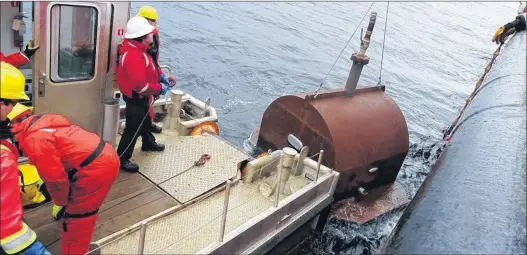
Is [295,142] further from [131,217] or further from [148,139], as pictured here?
[131,217]

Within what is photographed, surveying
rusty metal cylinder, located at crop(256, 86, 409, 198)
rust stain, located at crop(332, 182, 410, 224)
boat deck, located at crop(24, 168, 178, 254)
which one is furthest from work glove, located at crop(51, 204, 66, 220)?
rust stain, located at crop(332, 182, 410, 224)

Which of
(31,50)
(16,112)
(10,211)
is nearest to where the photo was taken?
(10,211)

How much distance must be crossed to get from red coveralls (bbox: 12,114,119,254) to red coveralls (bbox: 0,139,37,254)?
1.28 feet

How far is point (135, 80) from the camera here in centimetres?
509

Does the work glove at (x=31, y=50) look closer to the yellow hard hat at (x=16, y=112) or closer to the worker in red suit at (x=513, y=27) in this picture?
the yellow hard hat at (x=16, y=112)

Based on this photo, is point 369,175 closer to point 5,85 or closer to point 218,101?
point 5,85

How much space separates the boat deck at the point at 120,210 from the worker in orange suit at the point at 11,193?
143 centimetres

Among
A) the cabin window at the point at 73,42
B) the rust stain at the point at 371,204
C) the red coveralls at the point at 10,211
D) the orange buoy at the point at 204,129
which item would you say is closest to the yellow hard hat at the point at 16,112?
the red coveralls at the point at 10,211

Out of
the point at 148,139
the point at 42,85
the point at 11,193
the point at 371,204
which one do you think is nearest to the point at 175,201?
the point at 148,139

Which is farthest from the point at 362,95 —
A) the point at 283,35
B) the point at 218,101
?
the point at 283,35

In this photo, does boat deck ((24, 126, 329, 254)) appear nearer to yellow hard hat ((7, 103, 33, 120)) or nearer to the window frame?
yellow hard hat ((7, 103, 33, 120))

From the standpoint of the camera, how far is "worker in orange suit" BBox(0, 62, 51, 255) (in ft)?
9.07

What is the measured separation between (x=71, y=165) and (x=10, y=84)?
29.9 inches

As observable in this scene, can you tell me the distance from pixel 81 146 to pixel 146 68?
6.44ft
